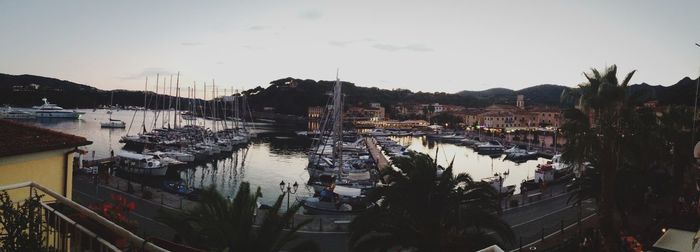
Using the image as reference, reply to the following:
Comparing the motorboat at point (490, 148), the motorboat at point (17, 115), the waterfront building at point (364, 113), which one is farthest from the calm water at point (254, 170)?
the waterfront building at point (364, 113)

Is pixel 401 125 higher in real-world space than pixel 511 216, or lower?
higher

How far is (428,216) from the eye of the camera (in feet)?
37.4

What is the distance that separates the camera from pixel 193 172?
148 ft

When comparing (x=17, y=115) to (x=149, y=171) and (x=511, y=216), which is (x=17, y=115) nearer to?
(x=149, y=171)

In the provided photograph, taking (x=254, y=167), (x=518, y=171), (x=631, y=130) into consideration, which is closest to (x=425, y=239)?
(x=631, y=130)

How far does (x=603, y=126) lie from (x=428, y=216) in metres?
8.34

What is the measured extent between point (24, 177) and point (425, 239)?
800cm

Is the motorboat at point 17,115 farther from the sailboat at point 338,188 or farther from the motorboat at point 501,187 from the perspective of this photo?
the motorboat at point 501,187

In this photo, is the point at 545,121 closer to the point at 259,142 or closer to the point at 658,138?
the point at 259,142

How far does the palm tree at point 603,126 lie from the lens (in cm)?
1560

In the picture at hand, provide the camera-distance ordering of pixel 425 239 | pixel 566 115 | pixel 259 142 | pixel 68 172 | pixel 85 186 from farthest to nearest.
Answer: pixel 259 142 < pixel 85 186 < pixel 566 115 < pixel 425 239 < pixel 68 172

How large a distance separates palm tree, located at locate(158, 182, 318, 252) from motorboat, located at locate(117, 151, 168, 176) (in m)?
32.2

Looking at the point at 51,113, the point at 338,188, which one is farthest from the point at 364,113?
the point at 338,188

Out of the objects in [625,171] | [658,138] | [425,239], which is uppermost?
[658,138]
